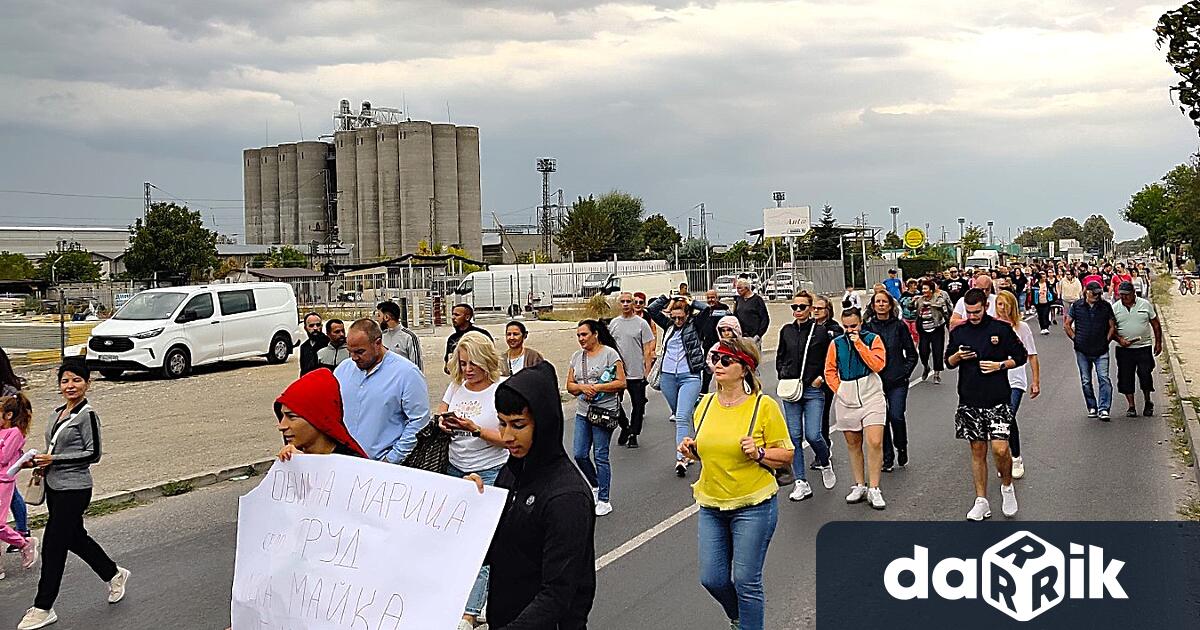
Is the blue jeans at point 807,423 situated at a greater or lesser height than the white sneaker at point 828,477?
greater

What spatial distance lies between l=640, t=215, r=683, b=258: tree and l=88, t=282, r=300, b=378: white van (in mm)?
Result: 79900

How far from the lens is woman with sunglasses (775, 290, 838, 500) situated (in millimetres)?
9180

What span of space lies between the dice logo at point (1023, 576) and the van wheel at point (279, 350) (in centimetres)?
2055

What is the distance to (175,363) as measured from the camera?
2248cm

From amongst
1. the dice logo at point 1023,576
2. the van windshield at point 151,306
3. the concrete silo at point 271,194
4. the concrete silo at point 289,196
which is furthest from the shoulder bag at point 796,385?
the concrete silo at point 271,194

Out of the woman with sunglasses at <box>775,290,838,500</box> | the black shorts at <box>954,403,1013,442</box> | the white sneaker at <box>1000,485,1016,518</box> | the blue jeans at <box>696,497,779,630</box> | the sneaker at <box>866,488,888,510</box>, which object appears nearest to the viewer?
the blue jeans at <box>696,497,779,630</box>

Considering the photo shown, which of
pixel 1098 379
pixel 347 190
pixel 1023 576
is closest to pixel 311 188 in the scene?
pixel 347 190

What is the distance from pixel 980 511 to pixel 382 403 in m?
4.56

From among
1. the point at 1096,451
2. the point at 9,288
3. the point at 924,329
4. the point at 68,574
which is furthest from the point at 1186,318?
the point at 9,288

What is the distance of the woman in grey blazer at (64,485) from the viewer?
6.44 metres

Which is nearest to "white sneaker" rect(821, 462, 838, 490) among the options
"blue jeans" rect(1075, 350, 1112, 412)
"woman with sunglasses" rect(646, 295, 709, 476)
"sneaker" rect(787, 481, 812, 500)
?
"sneaker" rect(787, 481, 812, 500)

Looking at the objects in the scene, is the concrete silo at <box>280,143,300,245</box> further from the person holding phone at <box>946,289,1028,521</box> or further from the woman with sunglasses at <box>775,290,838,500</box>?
the person holding phone at <box>946,289,1028,521</box>

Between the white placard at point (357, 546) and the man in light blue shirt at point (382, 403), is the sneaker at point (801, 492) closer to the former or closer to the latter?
the man in light blue shirt at point (382, 403)

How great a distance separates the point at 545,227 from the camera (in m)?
112
